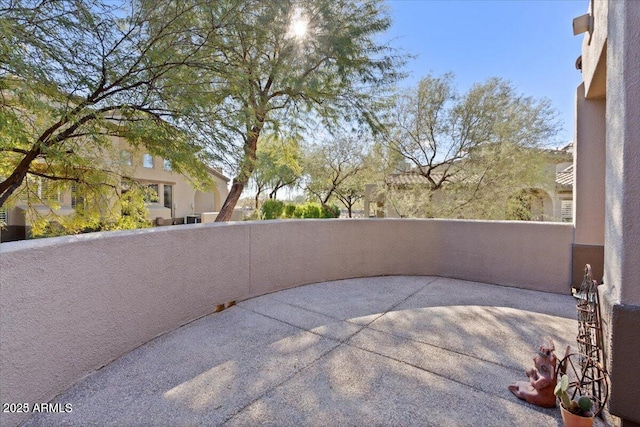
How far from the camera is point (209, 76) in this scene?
5.21 meters

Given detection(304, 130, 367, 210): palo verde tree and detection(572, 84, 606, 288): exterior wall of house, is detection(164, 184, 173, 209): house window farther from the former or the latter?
detection(572, 84, 606, 288): exterior wall of house

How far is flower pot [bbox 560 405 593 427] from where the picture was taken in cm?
196

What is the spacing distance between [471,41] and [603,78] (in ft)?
19.5

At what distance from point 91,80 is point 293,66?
12.2 feet

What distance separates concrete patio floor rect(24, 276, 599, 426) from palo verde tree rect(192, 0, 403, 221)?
3581 mm

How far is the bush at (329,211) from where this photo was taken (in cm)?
1469

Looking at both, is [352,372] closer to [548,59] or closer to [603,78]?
[603,78]

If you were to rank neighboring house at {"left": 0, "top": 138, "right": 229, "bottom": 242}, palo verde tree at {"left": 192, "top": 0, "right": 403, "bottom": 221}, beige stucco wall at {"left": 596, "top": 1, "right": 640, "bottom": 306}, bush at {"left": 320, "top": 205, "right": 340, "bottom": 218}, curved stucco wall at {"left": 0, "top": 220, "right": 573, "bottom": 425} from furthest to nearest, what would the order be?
bush at {"left": 320, "top": 205, "right": 340, "bottom": 218} → neighboring house at {"left": 0, "top": 138, "right": 229, "bottom": 242} → palo verde tree at {"left": 192, "top": 0, "right": 403, "bottom": 221} → curved stucco wall at {"left": 0, "top": 220, "right": 573, "bottom": 425} → beige stucco wall at {"left": 596, "top": 1, "right": 640, "bottom": 306}

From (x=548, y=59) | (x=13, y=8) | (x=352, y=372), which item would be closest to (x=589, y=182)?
(x=352, y=372)

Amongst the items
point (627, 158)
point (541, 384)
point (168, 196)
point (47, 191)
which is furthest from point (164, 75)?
point (168, 196)

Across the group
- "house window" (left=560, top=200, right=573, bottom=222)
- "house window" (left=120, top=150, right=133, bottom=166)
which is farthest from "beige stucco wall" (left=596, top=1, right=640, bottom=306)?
"house window" (left=560, top=200, right=573, bottom=222)

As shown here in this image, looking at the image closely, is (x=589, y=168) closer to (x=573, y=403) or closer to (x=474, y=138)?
(x=573, y=403)

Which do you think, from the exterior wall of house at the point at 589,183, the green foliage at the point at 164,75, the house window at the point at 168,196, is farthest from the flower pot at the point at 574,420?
the house window at the point at 168,196

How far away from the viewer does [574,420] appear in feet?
6.53
